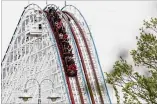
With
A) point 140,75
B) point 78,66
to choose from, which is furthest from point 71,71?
point 140,75

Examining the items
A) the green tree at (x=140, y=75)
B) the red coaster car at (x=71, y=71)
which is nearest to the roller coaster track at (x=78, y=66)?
the red coaster car at (x=71, y=71)

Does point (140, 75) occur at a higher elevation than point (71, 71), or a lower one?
lower

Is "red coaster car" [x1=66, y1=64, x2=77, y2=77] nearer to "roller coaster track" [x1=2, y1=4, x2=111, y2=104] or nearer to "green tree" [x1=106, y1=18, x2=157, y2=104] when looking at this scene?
"roller coaster track" [x1=2, y1=4, x2=111, y2=104]

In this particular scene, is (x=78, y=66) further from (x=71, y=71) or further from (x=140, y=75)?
(x=140, y=75)

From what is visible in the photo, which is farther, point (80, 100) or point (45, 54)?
point (45, 54)

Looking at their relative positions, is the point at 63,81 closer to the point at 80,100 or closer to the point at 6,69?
the point at 80,100

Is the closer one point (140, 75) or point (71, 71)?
point (140, 75)

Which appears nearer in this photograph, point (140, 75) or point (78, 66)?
point (140, 75)

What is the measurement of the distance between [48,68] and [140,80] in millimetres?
18185

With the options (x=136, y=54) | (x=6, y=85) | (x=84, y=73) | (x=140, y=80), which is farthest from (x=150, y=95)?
(x=6, y=85)

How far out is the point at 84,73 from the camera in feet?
96.0

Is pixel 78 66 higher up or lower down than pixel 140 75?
higher up

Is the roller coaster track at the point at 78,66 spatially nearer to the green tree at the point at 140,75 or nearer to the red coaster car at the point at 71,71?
the red coaster car at the point at 71,71

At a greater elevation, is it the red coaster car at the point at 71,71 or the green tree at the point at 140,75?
the red coaster car at the point at 71,71
